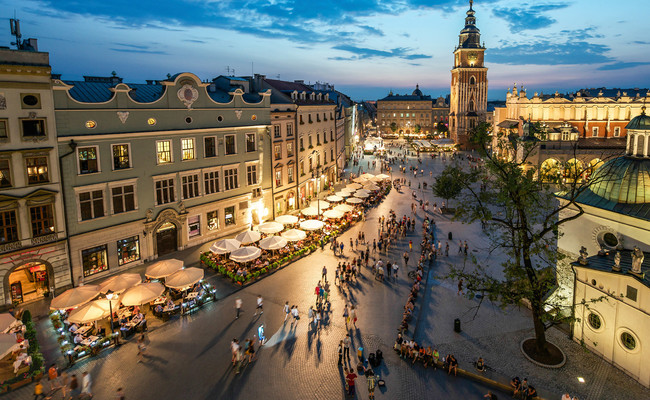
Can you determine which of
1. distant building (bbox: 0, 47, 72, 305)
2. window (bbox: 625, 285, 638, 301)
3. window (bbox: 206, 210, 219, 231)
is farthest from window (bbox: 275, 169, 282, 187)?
window (bbox: 625, 285, 638, 301)

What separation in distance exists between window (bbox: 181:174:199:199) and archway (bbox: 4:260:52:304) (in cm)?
1137

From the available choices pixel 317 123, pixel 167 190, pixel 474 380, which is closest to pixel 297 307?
pixel 474 380

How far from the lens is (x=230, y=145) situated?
38125 millimetres

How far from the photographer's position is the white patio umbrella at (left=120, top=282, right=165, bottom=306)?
911 inches

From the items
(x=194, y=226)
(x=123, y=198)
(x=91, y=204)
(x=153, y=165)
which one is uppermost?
(x=153, y=165)

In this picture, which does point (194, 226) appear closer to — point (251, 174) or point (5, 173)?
point (251, 174)

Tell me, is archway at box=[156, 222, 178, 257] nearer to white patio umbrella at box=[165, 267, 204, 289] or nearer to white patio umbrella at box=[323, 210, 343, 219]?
white patio umbrella at box=[165, 267, 204, 289]

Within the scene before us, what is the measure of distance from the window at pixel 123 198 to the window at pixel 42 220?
4.24m

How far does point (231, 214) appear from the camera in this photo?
38938 mm

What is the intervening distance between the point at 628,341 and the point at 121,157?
108 feet

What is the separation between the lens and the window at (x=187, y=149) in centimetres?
3422

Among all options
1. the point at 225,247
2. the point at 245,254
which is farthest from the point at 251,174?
the point at 245,254

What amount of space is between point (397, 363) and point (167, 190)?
22.8 meters

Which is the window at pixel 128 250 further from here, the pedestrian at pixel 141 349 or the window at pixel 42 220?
the pedestrian at pixel 141 349
